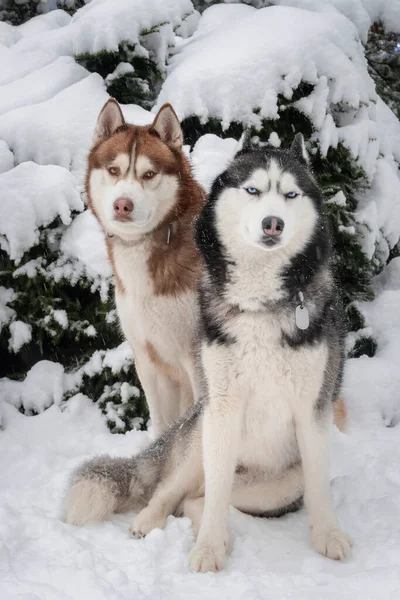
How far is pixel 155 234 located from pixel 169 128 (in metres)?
0.63

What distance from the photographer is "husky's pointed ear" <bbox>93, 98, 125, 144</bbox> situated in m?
3.39

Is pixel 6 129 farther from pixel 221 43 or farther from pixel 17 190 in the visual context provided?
pixel 221 43

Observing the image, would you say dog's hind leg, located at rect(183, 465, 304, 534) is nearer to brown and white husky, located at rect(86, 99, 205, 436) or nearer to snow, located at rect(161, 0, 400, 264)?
brown and white husky, located at rect(86, 99, 205, 436)

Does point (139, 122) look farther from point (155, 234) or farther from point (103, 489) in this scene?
point (103, 489)

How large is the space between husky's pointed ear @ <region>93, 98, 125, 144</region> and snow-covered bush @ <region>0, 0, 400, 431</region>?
3.14ft

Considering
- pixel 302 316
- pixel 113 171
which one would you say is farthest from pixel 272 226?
pixel 113 171

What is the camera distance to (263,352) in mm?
2473

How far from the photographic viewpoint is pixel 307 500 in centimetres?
263

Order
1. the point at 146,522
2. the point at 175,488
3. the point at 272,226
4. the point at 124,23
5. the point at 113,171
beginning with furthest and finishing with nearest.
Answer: the point at 124,23, the point at 113,171, the point at 175,488, the point at 146,522, the point at 272,226

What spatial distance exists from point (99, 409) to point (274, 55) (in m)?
3.04

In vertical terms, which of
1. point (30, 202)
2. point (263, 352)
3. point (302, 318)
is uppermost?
point (302, 318)

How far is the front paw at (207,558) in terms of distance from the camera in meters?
2.37

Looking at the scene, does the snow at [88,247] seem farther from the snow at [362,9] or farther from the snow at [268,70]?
the snow at [362,9]

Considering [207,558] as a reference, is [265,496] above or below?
below
